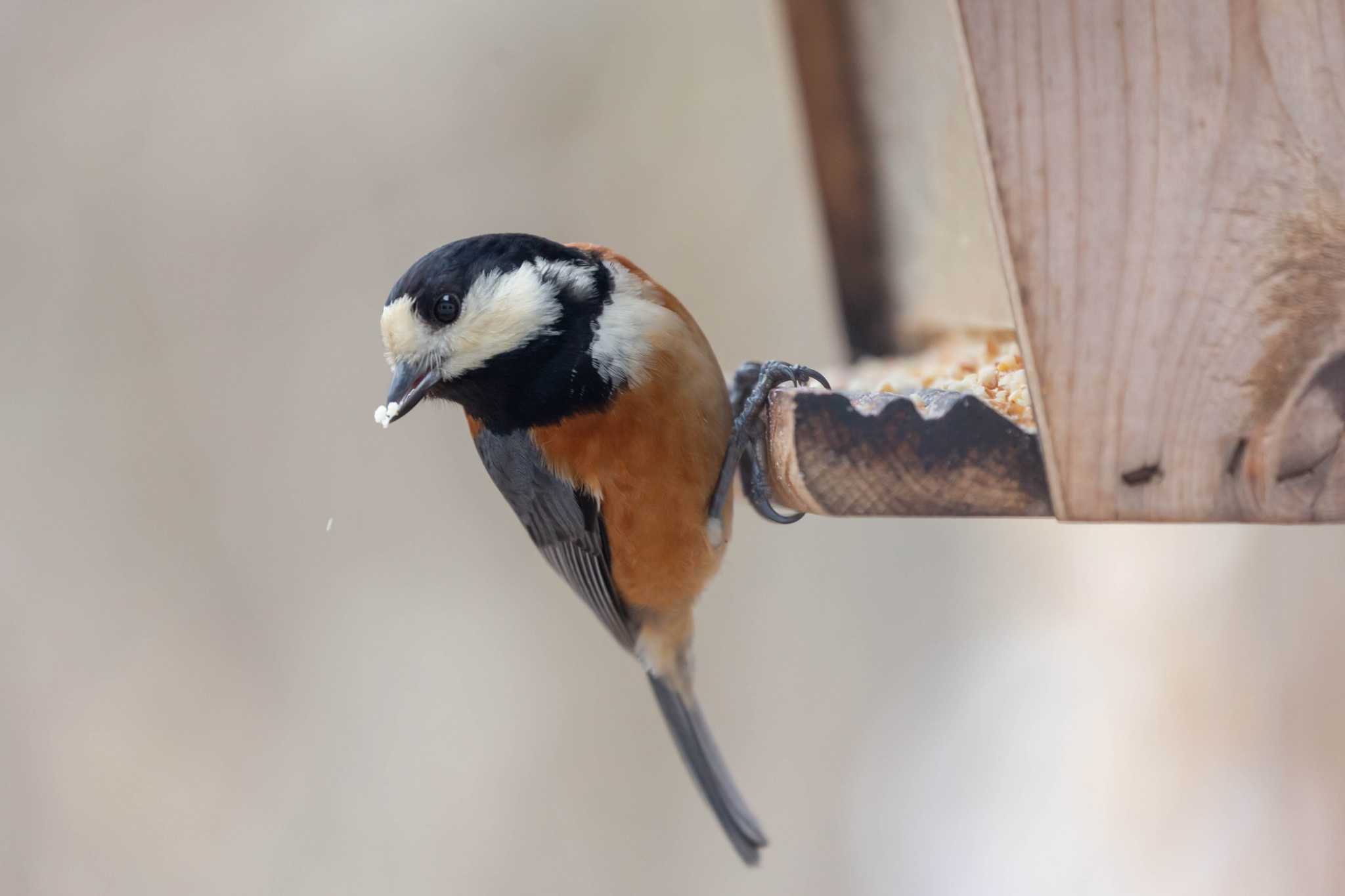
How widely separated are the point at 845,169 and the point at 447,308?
1.31 metres

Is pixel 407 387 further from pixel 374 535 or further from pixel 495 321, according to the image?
pixel 374 535

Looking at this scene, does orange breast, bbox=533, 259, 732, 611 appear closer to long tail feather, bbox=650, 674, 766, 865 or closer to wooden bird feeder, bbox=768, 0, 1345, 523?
wooden bird feeder, bbox=768, 0, 1345, 523

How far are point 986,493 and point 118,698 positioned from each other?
3.71 metres

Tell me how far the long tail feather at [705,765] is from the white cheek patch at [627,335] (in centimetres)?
101

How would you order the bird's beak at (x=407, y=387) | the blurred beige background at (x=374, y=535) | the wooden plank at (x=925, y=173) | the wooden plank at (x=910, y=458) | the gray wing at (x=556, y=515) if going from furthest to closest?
the blurred beige background at (x=374, y=535)
the wooden plank at (x=925, y=173)
the gray wing at (x=556, y=515)
the bird's beak at (x=407, y=387)
the wooden plank at (x=910, y=458)

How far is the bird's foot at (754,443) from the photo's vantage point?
183cm

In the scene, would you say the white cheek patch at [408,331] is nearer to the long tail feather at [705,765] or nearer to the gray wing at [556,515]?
the gray wing at [556,515]

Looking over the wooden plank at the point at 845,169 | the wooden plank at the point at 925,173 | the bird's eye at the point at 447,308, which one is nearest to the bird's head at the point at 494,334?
the bird's eye at the point at 447,308

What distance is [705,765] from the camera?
2.68 metres

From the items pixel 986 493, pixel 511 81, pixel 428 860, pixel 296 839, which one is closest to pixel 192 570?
pixel 296 839

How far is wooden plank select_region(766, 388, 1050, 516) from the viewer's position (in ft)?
4.51

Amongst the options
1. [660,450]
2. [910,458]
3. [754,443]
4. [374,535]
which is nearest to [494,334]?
[660,450]

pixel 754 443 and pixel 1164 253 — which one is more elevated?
pixel 1164 253

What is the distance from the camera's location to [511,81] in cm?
429
